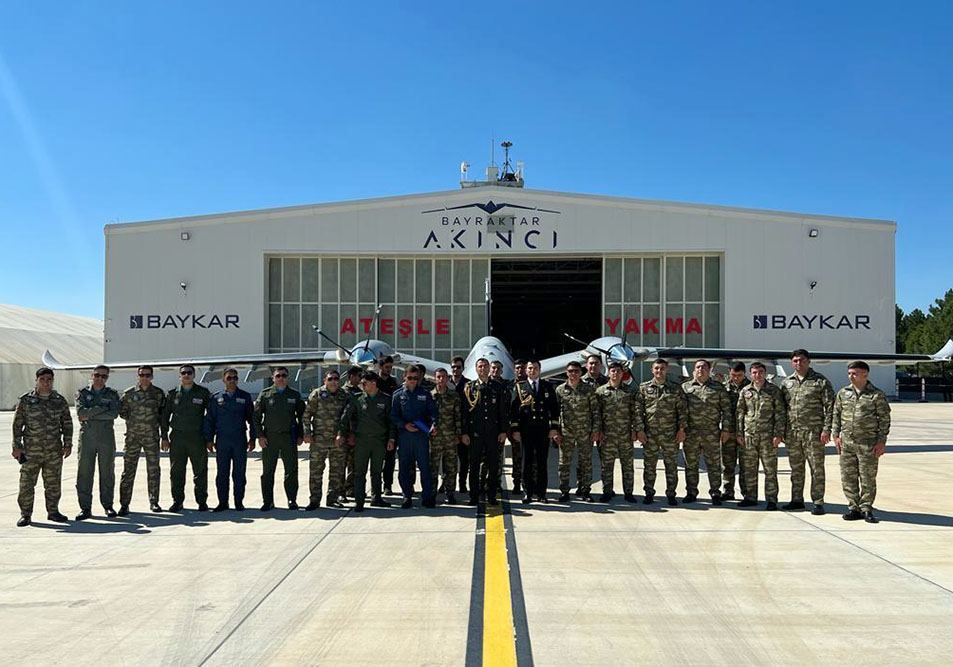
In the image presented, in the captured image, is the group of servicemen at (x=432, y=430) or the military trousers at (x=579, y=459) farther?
the military trousers at (x=579, y=459)

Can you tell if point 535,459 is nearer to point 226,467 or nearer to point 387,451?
point 387,451

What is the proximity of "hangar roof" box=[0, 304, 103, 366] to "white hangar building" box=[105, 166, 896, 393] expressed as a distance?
63.6 ft

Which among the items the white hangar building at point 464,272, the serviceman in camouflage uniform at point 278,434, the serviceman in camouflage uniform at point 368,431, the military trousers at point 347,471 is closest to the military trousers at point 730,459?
the serviceman in camouflage uniform at point 368,431

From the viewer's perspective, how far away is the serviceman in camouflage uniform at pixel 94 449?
8438mm

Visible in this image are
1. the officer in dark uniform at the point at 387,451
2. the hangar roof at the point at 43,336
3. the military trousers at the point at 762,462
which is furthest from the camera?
the hangar roof at the point at 43,336

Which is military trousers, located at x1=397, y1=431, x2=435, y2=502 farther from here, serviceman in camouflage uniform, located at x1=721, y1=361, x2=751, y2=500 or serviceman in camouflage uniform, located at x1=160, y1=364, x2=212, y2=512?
serviceman in camouflage uniform, located at x1=721, y1=361, x2=751, y2=500

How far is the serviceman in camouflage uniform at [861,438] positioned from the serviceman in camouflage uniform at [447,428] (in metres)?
4.83

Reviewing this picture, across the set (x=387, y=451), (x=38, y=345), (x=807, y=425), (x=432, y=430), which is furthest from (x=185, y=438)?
(x=38, y=345)

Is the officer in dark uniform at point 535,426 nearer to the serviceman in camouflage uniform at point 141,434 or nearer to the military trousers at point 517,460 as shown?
the military trousers at point 517,460

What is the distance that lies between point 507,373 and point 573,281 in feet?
75.5

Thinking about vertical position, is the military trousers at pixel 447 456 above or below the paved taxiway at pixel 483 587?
above

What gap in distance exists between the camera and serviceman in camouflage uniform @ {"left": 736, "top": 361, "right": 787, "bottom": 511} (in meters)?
8.64

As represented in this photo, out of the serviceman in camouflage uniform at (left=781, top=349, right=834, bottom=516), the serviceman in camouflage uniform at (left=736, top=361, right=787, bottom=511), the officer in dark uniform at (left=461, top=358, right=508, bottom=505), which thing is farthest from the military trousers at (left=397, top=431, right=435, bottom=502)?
the serviceman in camouflage uniform at (left=781, top=349, right=834, bottom=516)

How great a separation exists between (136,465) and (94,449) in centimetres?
53
